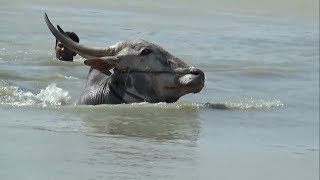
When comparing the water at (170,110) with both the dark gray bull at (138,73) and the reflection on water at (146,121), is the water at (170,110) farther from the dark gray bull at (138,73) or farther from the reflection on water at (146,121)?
the dark gray bull at (138,73)

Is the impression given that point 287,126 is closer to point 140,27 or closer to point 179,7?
point 140,27

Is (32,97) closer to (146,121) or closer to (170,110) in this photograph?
(170,110)

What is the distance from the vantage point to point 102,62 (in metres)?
9.27

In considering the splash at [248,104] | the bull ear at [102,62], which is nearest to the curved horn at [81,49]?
the bull ear at [102,62]

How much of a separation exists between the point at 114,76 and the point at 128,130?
1.19 meters

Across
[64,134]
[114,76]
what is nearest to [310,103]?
[114,76]

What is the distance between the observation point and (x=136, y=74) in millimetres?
9289

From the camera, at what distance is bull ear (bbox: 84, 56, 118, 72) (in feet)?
30.3

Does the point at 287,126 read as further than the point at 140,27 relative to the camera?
No

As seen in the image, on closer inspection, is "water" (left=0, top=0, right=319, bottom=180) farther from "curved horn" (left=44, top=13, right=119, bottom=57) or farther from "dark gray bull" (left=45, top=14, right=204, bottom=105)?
"curved horn" (left=44, top=13, right=119, bottom=57)

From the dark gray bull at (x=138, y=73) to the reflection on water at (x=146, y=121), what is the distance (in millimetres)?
149

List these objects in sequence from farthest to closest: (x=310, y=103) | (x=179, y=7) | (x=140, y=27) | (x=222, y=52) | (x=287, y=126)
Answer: (x=179, y=7), (x=140, y=27), (x=222, y=52), (x=310, y=103), (x=287, y=126)

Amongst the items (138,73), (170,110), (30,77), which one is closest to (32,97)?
(138,73)

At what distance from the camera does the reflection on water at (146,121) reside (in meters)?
8.22
